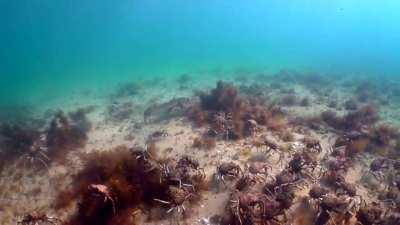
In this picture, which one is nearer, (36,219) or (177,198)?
(36,219)

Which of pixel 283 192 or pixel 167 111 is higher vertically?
pixel 167 111

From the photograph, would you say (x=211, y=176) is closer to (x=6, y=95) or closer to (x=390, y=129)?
(x=390, y=129)

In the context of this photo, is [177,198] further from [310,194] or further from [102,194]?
[310,194]

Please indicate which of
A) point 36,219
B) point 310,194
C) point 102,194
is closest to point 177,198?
point 102,194

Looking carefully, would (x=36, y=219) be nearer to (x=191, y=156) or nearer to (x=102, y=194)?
(x=102, y=194)

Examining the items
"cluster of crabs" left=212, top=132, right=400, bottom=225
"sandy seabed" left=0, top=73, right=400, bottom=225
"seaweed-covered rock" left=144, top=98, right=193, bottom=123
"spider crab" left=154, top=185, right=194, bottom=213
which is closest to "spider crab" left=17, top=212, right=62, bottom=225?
"sandy seabed" left=0, top=73, right=400, bottom=225

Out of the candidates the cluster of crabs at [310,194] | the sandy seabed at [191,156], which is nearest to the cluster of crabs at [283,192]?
the cluster of crabs at [310,194]

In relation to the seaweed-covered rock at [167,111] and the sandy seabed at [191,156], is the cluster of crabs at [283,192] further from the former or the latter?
the seaweed-covered rock at [167,111]

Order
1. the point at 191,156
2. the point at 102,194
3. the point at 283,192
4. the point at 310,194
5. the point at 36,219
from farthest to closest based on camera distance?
the point at 191,156 → the point at 310,194 → the point at 283,192 → the point at 36,219 → the point at 102,194

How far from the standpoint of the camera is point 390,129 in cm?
1343

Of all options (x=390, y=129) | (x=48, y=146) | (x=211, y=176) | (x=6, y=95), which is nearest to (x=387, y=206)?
(x=211, y=176)

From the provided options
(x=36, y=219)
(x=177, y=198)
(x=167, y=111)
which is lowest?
(x=36, y=219)

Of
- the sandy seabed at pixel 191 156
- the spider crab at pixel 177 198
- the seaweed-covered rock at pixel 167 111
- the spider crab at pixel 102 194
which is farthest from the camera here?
the seaweed-covered rock at pixel 167 111

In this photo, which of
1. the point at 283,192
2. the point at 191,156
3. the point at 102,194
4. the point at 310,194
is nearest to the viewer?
the point at 102,194
